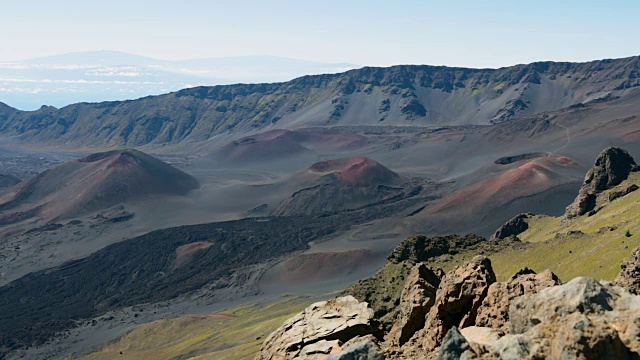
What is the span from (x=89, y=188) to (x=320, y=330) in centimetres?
16955

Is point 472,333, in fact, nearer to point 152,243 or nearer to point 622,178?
point 622,178

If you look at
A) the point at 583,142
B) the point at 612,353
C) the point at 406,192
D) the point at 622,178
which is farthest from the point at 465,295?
the point at 583,142

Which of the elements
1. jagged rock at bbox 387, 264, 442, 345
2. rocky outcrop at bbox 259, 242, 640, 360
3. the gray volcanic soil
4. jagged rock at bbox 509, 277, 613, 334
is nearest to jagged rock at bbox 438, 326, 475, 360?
rocky outcrop at bbox 259, 242, 640, 360

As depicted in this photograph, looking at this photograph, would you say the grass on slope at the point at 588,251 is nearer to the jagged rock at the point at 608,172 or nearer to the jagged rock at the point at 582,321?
the jagged rock at the point at 608,172

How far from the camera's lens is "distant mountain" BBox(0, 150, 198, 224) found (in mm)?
166625

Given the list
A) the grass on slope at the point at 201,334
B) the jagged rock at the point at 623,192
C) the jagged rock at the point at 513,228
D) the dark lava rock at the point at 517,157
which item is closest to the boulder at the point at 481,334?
the grass on slope at the point at 201,334

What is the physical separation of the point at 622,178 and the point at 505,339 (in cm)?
6948

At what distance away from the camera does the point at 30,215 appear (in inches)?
6442

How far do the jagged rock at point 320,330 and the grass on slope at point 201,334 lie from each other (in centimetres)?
3132

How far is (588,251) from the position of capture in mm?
43156

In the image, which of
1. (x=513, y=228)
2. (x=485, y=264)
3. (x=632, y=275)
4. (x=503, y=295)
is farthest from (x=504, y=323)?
(x=513, y=228)

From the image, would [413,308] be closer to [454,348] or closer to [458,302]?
[458,302]

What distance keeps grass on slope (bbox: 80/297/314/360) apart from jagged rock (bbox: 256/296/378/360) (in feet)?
103

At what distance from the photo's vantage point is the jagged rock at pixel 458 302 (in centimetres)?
2066
